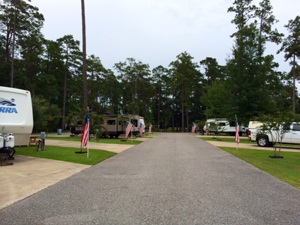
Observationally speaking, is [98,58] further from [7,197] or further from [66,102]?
[7,197]

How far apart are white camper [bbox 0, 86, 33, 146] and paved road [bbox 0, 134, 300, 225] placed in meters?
4.33

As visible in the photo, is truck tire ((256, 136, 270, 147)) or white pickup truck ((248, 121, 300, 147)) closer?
white pickup truck ((248, 121, 300, 147))

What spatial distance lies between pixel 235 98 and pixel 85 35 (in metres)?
15.3

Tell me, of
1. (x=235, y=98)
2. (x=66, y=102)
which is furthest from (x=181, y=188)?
(x=66, y=102)

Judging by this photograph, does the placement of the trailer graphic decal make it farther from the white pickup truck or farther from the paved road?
the white pickup truck

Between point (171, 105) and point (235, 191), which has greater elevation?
point (171, 105)

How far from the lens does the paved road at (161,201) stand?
5082 millimetres

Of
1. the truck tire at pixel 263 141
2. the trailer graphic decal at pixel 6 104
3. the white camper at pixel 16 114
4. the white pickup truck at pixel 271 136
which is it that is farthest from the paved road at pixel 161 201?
the truck tire at pixel 263 141

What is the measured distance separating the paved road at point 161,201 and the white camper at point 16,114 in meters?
4.33

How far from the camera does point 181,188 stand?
754cm

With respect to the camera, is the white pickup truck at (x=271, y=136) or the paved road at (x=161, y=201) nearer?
the paved road at (x=161, y=201)

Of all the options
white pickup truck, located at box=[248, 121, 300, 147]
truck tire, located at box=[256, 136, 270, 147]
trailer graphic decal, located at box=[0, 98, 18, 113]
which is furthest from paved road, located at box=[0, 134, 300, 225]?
truck tire, located at box=[256, 136, 270, 147]

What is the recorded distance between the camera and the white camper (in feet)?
40.1

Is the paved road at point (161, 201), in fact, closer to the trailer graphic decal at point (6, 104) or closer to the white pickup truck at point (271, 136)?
the trailer graphic decal at point (6, 104)
